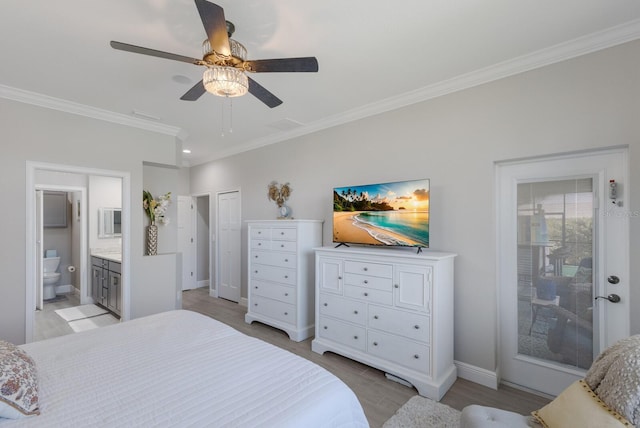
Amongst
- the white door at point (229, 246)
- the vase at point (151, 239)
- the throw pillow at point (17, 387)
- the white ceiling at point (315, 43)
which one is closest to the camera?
the throw pillow at point (17, 387)

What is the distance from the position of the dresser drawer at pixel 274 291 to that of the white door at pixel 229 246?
1.19 m

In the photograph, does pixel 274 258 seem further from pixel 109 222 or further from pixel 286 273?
pixel 109 222

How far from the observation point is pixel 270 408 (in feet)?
4.04

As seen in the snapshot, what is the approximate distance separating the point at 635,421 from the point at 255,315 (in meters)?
3.79

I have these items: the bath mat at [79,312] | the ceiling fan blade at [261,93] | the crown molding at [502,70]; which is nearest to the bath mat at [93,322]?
the bath mat at [79,312]

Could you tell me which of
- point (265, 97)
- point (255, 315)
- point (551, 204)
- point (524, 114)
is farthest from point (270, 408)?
point (255, 315)

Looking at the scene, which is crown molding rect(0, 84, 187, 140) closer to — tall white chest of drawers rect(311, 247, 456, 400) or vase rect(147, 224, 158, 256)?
vase rect(147, 224, 158, 256)

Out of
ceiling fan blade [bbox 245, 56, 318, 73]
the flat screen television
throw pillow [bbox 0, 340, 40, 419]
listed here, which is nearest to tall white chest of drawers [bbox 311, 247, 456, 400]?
the flat screen television

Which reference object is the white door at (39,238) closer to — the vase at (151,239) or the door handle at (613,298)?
the vase at (151,239)

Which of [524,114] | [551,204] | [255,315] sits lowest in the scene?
[255,315]

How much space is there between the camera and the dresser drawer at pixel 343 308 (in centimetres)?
298

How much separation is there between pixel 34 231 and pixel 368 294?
357 cm

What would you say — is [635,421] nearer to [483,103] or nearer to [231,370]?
[231,370]

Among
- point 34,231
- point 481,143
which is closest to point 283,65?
point 481,143
